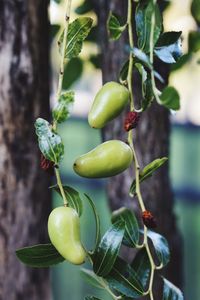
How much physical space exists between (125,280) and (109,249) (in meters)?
0.04

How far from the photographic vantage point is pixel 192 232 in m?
2.32

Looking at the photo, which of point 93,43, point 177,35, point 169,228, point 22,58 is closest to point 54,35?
point 93,43

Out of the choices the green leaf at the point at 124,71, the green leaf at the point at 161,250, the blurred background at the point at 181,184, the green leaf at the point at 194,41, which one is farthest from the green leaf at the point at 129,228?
the blurred background at the point at 181,184

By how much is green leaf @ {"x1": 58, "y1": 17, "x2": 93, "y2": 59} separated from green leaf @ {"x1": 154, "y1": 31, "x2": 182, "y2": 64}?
6 cm

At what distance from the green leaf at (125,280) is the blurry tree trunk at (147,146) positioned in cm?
39

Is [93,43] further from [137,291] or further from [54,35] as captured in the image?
[137,291]

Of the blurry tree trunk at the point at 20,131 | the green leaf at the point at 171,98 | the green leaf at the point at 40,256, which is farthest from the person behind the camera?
the blurry tree trunk at the point at 20,131

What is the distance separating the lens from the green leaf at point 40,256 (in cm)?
53

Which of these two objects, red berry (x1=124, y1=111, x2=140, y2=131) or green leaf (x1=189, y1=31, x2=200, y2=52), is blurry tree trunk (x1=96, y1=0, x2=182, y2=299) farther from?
red berry (x1=124, y1=111, x2=140, y2=131)

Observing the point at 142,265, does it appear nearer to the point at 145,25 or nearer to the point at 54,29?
the point at 145,25

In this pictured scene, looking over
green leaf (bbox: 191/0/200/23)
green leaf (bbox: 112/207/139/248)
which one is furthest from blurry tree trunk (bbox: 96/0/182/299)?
green leaf (bbox: 112/207/139/248)

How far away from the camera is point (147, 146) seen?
0.94 m

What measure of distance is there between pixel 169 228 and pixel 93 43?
0.35 meters

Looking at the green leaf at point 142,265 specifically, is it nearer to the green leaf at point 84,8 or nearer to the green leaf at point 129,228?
the green leaf at point 129,228
